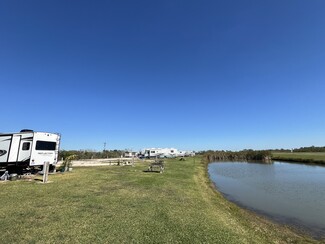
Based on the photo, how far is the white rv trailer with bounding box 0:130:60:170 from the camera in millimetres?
15312

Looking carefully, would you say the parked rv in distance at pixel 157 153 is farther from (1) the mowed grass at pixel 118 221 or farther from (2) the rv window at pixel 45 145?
(1) the mowed grass at pixel 118 221

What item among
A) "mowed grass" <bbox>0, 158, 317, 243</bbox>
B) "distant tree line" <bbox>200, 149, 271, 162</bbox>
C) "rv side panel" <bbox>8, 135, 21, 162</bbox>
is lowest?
"mowed grass" <bbox>0, 158, 317, 243</bbox>

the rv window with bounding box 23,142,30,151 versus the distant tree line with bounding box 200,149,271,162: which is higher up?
the distant tree line with bounding box 200,149,271,162

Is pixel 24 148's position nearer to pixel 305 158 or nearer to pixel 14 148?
pixel 14 148

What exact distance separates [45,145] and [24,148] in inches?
53.8

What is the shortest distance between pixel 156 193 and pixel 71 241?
5721 mm

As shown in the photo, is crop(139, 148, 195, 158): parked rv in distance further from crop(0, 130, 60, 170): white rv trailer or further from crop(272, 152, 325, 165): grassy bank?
crop(0, 130, 60, 170): white rv trailer

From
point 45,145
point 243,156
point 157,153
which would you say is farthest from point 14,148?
point 243,156

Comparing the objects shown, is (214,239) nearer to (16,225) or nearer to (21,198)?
(16,225)

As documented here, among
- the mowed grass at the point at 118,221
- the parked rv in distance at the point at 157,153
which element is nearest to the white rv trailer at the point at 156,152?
the parked rv in distance at the point at 157,153

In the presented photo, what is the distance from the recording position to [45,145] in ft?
55.3

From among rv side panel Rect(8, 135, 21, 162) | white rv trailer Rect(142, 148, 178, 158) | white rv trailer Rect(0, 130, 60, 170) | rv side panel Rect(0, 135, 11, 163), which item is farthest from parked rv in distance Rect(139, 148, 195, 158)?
rv side panel Rect(0, 135, 11, 163)

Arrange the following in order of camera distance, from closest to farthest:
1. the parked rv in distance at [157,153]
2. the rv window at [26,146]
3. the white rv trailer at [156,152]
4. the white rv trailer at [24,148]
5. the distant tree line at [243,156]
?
1. the white rv trailer at [24,148]
2. the rv window at [26,146]
3. the parked rv in distance at [157,153]
4. the white rv trailer at [156,152]
5. the distant tree line at [243,156]

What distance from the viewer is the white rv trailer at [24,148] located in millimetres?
15312
